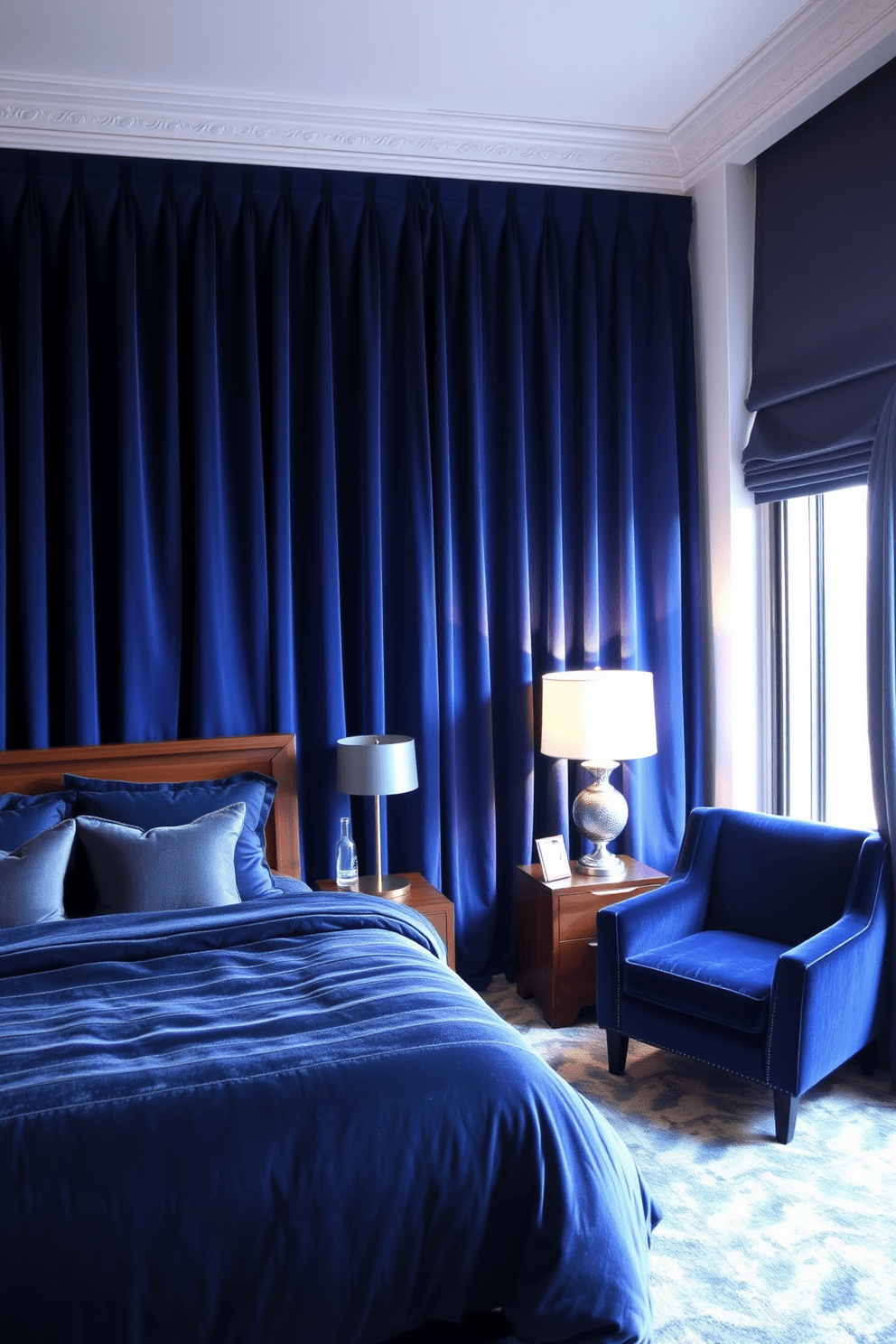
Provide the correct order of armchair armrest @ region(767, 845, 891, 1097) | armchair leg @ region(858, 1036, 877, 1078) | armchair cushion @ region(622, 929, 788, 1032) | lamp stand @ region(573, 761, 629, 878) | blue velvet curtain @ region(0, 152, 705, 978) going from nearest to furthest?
armchair armrest @ region(767, 845, 891, 1097), armchair cushion @ region(622, 929, 788, 1032), armchair leg @ region(858, 1036, 877, 1078), blue velvet curtain @ region(0, 152, 705, 978), lamp stand @ region(573, 761, 629, 878)

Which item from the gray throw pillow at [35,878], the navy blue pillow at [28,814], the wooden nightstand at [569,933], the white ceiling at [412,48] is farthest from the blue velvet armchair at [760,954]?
the white ceiling at [412,48]

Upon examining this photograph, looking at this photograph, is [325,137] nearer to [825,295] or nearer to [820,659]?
[825,295]

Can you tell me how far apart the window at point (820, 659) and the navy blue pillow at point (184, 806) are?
209cm

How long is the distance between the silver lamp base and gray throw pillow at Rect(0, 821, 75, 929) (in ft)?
3.40

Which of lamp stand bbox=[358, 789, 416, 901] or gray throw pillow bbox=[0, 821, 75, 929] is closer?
gray throw pillow bbox=[0, 821, 75, 929]

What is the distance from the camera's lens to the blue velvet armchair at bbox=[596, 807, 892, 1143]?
272 cm

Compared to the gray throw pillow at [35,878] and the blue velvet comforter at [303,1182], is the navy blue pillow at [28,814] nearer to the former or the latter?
the gray throw pillow at [35,878]

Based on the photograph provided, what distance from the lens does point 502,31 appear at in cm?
319

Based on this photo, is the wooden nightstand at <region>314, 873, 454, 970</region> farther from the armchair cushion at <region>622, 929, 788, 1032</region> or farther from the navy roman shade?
the navy roman shade

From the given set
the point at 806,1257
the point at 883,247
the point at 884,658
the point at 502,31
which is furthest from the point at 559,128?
the point at 806,1257

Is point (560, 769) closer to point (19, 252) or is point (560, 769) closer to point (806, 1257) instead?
point (806, 1257)

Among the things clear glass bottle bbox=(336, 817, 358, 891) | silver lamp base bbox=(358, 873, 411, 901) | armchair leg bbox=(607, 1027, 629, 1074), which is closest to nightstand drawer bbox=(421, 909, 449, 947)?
silver lamp base bbox=(358, 873, 411, 901)

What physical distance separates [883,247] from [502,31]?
141 centimetres

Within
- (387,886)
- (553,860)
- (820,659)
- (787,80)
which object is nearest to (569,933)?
(553,860)
